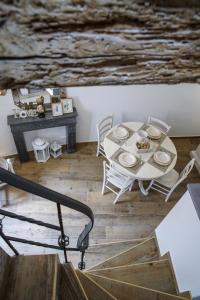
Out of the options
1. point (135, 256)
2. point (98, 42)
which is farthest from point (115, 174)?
point (98, 42)

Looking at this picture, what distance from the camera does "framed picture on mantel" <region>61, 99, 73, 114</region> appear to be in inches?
160

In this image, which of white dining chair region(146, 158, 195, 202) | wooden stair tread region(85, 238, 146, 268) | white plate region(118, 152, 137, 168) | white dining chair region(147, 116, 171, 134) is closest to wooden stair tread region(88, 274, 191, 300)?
wooden stair tread region(85, 238, 146, 268)

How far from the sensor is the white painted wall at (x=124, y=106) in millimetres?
4219

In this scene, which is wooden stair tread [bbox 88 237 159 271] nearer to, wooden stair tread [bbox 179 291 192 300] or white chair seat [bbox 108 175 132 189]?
wooden stair tread [bbox 179 291 192 300]

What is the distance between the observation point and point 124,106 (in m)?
4.52

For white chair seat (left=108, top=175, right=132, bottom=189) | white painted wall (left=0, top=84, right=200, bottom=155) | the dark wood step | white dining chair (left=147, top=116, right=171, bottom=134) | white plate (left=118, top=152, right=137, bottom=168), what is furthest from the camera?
white dining chair (left=147, top=116, right=171, bottom=134)

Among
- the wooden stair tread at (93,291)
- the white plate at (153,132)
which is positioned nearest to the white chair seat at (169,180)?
the white plate at (153,132)

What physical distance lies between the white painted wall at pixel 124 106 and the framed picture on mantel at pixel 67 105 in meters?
0.12

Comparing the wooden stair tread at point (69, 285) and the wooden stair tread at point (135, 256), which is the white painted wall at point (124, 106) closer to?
the wooden stair tread at point (135, 256)

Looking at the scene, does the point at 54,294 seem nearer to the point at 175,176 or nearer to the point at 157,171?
the point at 157,171

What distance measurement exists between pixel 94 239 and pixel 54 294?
2401mm

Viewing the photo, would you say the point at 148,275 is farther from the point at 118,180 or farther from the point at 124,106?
the point at 124,106

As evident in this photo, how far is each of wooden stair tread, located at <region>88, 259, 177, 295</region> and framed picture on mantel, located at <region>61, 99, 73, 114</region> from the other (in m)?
2.31

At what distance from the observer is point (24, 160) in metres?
4.50
